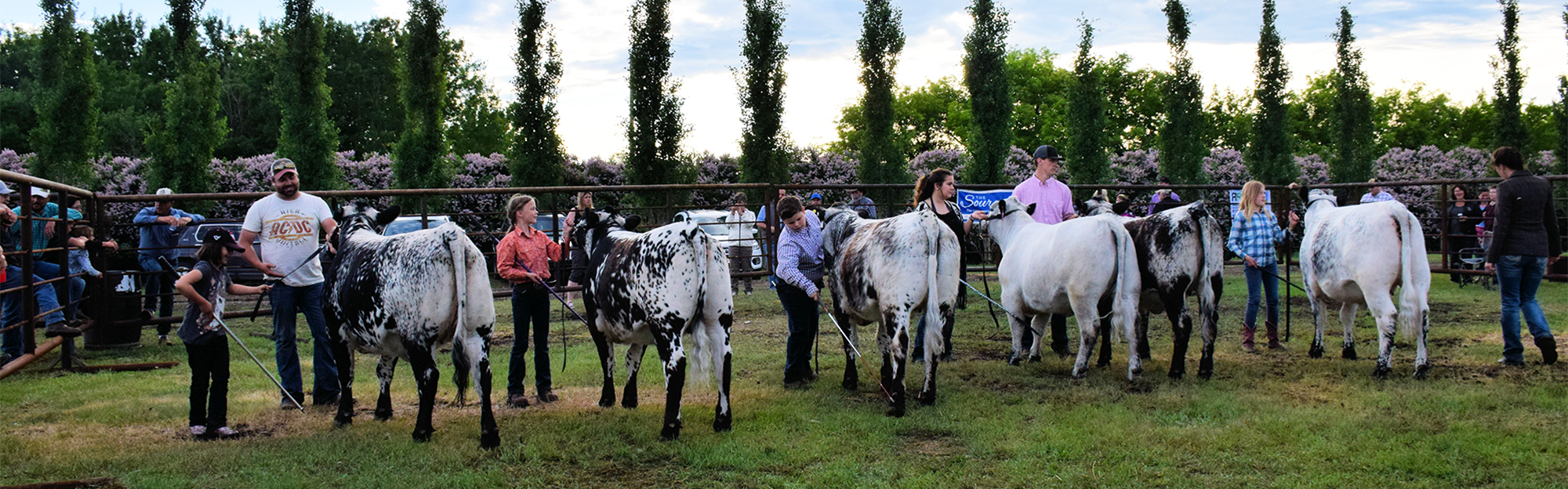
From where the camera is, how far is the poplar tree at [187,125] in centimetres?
1992

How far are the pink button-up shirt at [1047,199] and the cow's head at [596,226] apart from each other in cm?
347

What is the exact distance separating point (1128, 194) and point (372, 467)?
1852cm

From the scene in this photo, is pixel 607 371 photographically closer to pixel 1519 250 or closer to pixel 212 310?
pixel 212 310

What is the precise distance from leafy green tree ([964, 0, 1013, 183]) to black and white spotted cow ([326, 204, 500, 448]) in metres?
17.1

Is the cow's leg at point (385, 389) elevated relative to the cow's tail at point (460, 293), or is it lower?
lower

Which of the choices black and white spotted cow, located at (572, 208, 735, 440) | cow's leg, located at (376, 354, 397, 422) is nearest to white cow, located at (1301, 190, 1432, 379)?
black and white spotted cow, located at (572, 208, 735, 440)

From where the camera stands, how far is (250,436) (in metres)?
5.66

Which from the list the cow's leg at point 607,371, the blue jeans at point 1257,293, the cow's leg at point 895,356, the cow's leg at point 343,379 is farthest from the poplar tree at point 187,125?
the blue jeans at point 1257,293

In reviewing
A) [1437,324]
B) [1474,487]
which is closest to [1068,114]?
[1437,324]

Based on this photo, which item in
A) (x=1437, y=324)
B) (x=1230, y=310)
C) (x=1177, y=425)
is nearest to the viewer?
(x=1177, y=425)

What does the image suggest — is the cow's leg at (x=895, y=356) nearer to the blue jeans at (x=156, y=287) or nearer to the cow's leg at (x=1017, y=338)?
the cow's leg at (x=1017, y=338)

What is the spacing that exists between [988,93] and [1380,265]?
1567 cm

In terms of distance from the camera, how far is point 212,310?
5.38m

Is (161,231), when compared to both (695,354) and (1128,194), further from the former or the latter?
(1128,194)
